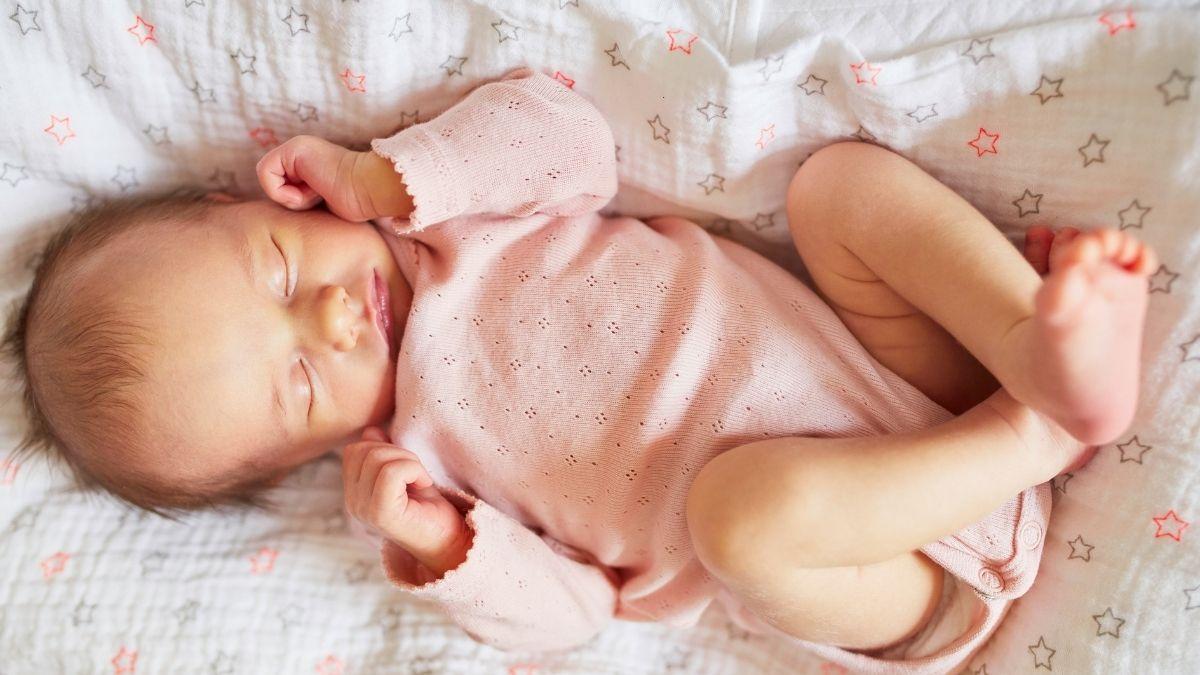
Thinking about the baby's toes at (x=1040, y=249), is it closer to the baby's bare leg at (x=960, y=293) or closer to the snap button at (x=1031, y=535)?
the baby's bare leg at (x=960, y=293)

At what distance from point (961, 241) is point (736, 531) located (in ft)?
1.49

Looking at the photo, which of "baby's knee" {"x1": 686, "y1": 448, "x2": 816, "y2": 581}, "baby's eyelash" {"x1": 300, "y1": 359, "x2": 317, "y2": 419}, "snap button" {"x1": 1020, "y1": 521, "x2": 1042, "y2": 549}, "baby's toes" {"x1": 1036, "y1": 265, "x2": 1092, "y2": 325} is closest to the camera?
"baby's toes" {"x1": 1036, "y1": 265, "x2": 1092, "y2": 325}

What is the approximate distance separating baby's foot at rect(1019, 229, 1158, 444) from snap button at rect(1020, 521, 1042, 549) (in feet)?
0.76

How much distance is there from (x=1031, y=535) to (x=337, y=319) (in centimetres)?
98

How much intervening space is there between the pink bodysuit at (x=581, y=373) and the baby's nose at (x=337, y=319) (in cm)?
10

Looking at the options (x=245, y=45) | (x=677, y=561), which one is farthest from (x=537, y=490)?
(x=245, y=45)

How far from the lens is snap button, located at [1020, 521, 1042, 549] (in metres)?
1.17

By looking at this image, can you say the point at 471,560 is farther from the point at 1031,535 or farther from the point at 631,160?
the point at 1031,535

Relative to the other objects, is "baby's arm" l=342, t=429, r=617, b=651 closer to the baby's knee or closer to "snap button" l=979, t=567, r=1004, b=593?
the baby's knee

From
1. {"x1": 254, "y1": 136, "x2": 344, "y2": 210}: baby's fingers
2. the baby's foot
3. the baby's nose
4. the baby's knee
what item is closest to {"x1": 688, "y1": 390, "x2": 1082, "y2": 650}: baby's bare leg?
the baby's knee

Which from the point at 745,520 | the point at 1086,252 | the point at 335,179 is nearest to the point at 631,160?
the point at 335,179

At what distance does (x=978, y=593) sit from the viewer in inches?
46.8

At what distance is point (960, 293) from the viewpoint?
1.06 meters

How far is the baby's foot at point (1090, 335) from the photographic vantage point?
80 centimetres
